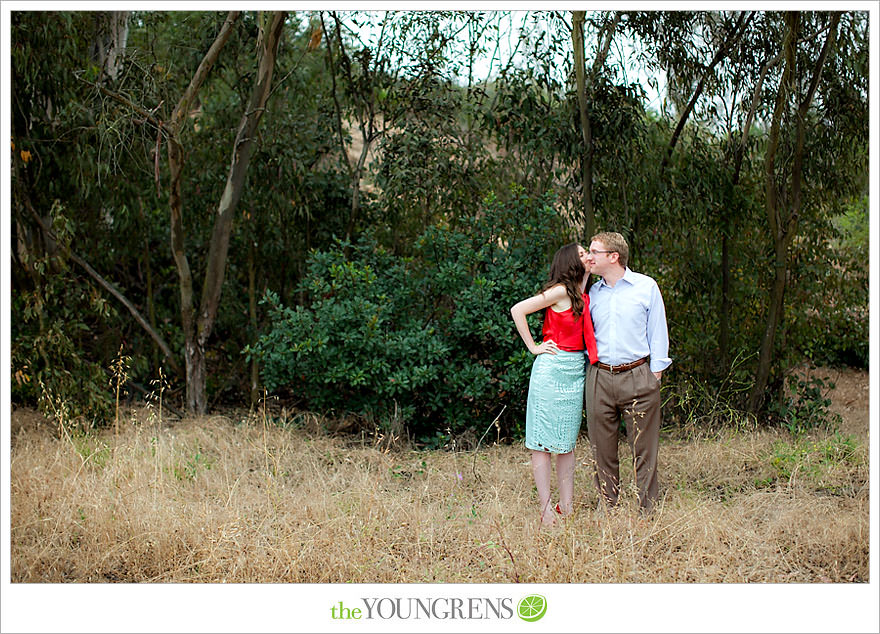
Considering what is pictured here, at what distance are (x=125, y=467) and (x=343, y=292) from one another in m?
1.86

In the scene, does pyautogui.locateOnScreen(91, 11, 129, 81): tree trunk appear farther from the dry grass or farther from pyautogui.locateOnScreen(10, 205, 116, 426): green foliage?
the dry grass

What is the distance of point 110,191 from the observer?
228 inches

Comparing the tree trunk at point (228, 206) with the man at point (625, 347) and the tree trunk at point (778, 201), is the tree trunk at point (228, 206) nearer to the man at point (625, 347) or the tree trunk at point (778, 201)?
the man at point (625, 347)

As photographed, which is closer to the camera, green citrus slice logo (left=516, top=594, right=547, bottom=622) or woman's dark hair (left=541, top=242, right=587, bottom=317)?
green citrus slice logo (left=516, top=594, right=547, bottom=622)

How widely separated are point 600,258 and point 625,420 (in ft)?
2.58

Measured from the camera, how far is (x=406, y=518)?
3758 millimetres

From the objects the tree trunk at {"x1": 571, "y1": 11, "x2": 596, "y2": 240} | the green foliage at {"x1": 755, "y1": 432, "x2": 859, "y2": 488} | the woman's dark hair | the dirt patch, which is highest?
the tree trunk at {"x1": 571, "y1": 11, "x2": 596, "y2": 240}

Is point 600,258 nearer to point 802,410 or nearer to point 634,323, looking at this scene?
point 634,323

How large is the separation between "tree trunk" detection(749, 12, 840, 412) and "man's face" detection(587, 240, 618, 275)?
7.39 ft

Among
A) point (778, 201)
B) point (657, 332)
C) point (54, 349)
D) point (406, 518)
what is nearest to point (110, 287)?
point (54, 349)

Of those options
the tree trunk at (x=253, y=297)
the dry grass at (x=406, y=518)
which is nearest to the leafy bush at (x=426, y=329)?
the dry grass at (x=406, y=518)

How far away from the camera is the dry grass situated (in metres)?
3.34

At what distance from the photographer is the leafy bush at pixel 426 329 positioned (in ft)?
17.0

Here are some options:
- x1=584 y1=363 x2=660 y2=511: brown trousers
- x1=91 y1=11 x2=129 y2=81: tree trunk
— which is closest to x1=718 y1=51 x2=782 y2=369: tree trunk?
x1=584 y1=363 x2=660 y2=511: brown trousers
